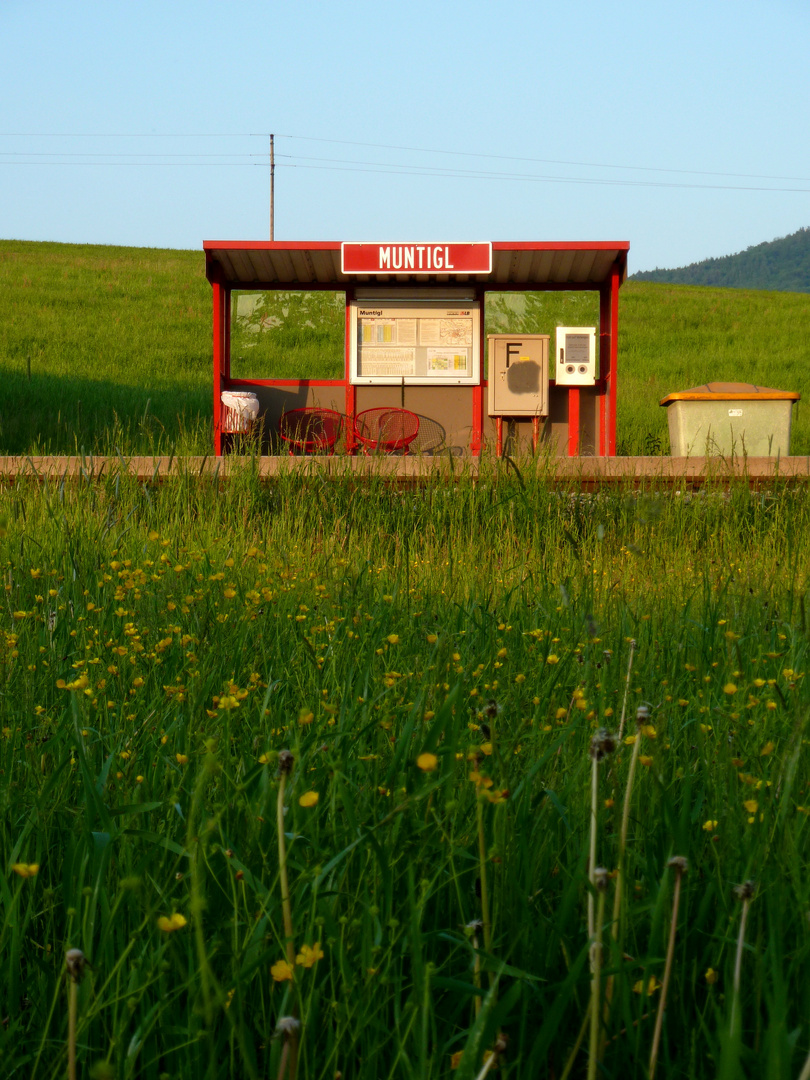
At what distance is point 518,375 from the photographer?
1052cm

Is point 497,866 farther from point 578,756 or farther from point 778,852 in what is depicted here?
point 578,756

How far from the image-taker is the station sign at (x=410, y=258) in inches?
378

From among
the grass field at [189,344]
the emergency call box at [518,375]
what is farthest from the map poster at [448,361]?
the grass field at [189,344]

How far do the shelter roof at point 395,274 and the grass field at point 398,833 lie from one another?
6.38 meters

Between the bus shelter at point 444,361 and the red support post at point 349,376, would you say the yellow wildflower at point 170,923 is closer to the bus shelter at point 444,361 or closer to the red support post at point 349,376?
the bus shelter at point 444,361

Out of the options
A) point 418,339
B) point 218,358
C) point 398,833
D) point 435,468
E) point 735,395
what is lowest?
point 398,833

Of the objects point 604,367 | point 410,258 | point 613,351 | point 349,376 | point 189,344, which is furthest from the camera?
point 189,344

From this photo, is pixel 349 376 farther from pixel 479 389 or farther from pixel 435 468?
pixel 435 468

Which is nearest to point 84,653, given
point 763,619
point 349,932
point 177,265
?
point 349,932

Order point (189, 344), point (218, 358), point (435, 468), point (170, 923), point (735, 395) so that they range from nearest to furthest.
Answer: point (170, 923) → point (435, 468) → point (735, 395) → point (218, 358) → point (189, 344)

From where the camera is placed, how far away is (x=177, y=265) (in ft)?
136

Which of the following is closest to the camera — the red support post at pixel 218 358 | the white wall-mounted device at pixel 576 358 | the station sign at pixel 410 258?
the station sign at pixel 410 258

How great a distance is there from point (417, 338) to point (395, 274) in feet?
3.75

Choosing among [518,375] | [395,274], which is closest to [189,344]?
[395,274]
